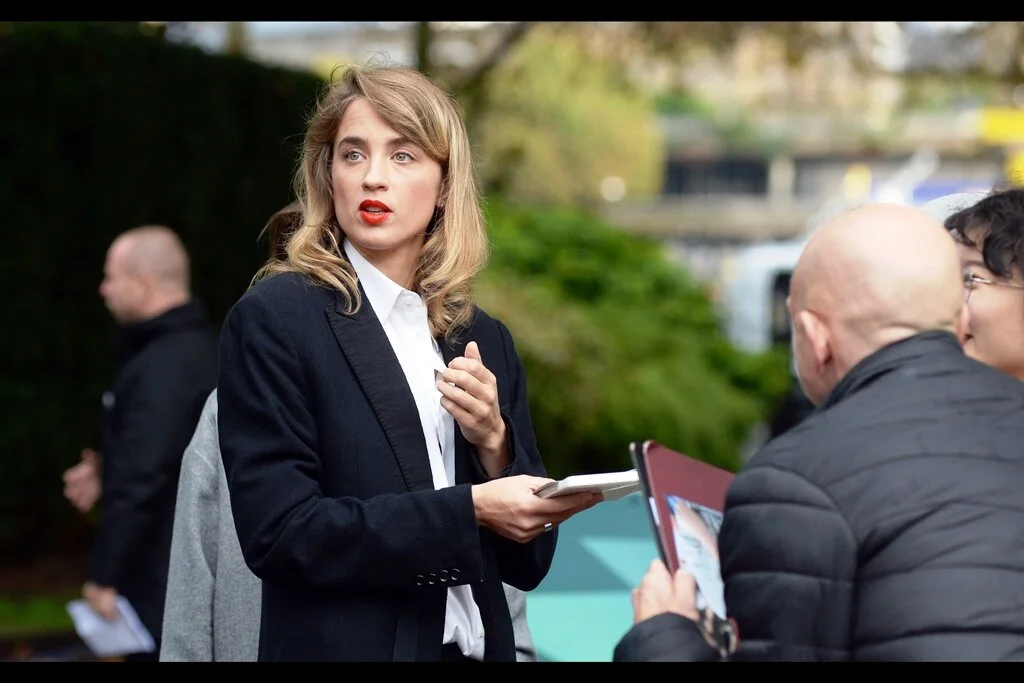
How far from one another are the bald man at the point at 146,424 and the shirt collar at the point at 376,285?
2521 mm

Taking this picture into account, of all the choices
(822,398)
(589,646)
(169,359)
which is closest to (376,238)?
(822,398)

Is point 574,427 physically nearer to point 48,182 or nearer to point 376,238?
point 48,182

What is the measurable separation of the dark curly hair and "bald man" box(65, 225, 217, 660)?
2934 millimetres

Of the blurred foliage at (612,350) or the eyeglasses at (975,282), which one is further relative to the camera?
the blurred foliage at (612,350)

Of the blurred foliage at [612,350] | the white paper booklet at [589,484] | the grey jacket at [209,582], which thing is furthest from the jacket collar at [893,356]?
the blurred foliage at [612,350]

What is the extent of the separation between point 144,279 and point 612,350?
17.3ft

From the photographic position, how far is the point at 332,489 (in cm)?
234

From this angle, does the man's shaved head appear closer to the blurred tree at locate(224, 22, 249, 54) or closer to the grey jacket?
the grey jacket

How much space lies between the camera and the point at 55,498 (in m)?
7.96

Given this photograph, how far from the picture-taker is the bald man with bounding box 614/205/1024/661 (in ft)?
5.89

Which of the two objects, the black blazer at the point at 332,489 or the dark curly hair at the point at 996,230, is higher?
the dark curly hair at the point at 996,230

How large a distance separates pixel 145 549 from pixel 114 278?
1175 millimetres

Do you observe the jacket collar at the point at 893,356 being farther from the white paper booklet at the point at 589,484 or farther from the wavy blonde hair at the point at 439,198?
the wavy blonde hair at the point at 439,198

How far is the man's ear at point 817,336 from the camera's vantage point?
2.01 meters
